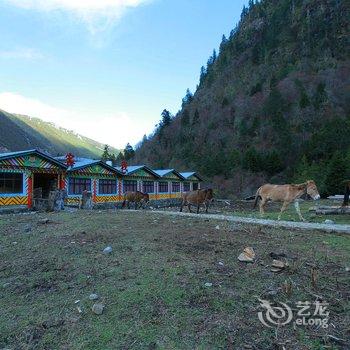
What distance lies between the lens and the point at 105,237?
1038 centimetres

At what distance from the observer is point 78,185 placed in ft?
111

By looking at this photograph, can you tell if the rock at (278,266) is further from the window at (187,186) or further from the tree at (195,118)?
the tree at (195,118)

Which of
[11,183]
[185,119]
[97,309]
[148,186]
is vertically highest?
[185,119]

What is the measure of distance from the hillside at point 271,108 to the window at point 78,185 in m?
27.3

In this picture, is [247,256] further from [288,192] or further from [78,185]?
[78,185]

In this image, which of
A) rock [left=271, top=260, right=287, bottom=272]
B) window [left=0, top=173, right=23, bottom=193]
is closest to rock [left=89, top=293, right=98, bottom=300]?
rock [left=271, top=260, right=287, bottom=272]

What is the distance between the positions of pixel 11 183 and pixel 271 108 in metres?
61.1

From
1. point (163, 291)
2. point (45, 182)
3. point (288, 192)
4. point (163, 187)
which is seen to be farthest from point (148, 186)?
point (163, 291)

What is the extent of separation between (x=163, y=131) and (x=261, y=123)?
29624 mm

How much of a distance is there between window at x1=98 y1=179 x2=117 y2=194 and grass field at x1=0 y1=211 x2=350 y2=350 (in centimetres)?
2660

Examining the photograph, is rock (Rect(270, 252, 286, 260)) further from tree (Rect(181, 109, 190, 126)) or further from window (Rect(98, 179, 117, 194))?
tree (Rect(181, 109, 190, 126))

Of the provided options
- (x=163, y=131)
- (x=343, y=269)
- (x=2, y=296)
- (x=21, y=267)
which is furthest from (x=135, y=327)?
(x=163, y=131)

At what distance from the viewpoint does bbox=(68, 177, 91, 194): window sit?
33250 millimetres

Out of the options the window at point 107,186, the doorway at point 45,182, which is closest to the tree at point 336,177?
the window at point 107,186
